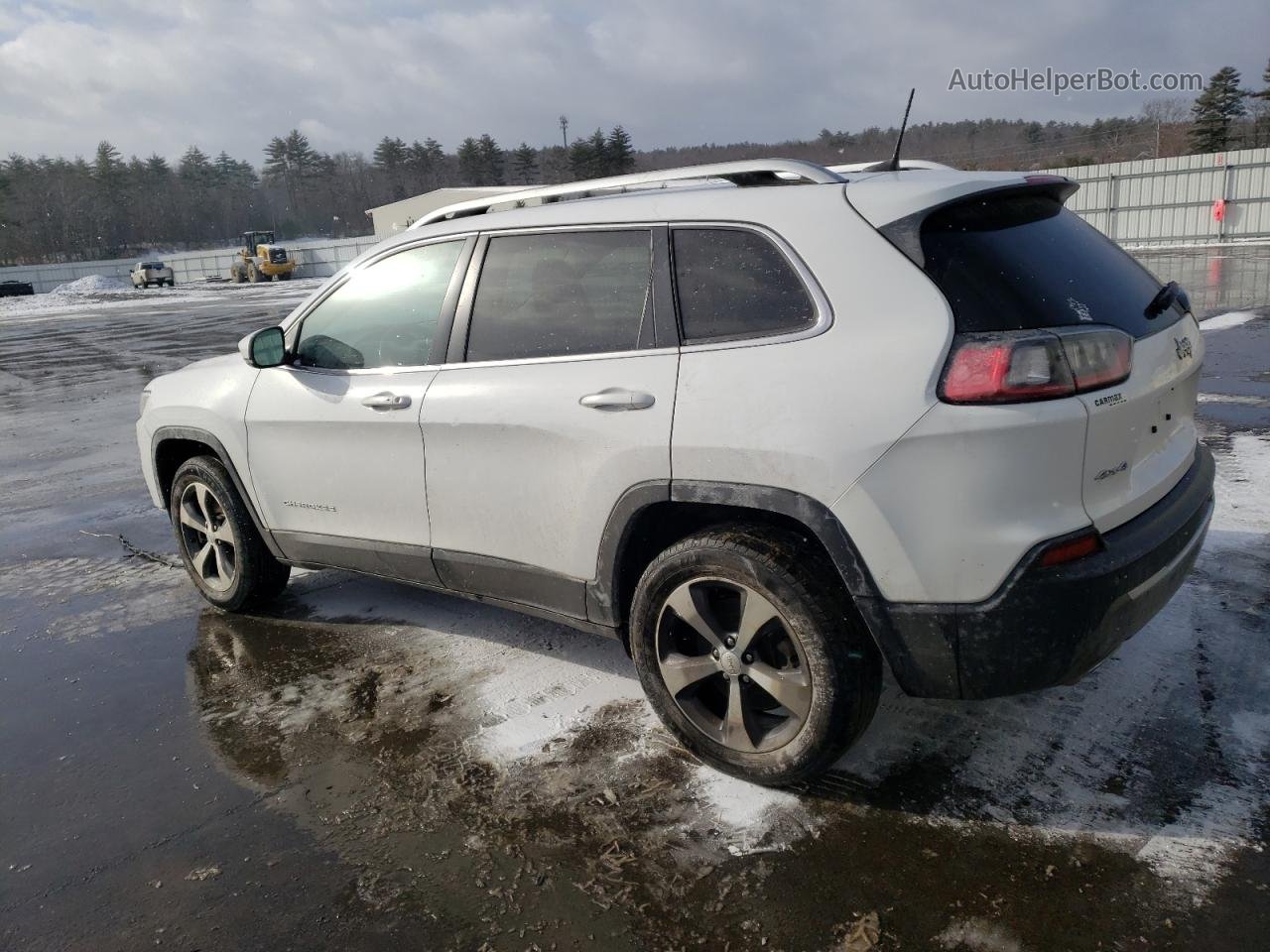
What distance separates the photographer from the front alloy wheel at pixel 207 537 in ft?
15.1

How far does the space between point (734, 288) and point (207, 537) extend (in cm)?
319

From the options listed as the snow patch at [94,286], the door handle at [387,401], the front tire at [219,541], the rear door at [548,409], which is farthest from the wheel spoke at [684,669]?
the snow patch at [94,286]

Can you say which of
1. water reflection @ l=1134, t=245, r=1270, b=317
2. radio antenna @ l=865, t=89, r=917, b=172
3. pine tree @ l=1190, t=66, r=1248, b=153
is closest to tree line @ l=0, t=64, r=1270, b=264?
pine tree @ l=1190, t=66, r=1248, b=153

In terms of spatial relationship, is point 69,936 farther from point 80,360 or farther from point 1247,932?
point 80,360

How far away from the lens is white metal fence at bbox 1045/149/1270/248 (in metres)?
30.1

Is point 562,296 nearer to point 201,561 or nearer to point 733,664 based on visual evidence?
point 733,664

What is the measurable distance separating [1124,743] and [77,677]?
13.6 ft

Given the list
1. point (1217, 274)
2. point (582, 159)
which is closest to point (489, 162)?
point (582, 159)

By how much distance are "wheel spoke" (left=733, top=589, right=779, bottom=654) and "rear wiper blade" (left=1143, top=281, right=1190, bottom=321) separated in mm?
1453

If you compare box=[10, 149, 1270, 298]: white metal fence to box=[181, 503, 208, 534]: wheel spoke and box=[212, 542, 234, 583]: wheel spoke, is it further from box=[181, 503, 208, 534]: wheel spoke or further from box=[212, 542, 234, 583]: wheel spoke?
box=[212, 542, 234, 583]: wheel spoke

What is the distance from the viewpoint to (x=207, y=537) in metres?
4.69

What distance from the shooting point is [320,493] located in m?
4.05

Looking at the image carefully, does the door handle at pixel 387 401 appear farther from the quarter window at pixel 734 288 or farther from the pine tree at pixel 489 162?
the pine tree at pixel 489 162

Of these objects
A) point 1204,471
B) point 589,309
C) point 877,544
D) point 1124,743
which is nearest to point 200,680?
point 589,309
